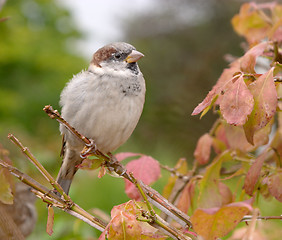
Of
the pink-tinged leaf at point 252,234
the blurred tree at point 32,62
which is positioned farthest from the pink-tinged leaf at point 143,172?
the blurred tree at point 32,62

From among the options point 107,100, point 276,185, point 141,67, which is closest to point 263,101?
point 276,185

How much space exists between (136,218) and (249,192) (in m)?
0.21

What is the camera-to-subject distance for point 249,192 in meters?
0.73

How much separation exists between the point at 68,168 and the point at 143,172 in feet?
1.72

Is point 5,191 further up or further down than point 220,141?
further down

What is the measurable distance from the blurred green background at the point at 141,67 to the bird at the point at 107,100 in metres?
0.27

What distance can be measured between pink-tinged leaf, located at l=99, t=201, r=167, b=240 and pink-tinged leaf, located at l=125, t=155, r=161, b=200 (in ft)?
0.77

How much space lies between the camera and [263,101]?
0.60 meters

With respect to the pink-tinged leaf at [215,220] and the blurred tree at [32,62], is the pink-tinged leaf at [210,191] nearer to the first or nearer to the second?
the pink-tinged leaf at [215,220]

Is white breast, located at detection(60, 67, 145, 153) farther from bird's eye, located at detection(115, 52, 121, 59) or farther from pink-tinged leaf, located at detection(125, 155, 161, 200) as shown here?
pink-tinged leaf, located at detection(125, 155, 161, 200)

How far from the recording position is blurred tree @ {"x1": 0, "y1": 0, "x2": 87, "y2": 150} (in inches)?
201

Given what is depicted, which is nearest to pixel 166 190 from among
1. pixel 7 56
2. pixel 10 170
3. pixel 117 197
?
pixel 10 170

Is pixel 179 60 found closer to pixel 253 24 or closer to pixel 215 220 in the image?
pixel 253 24

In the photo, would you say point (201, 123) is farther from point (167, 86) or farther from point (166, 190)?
point (166, 190)
